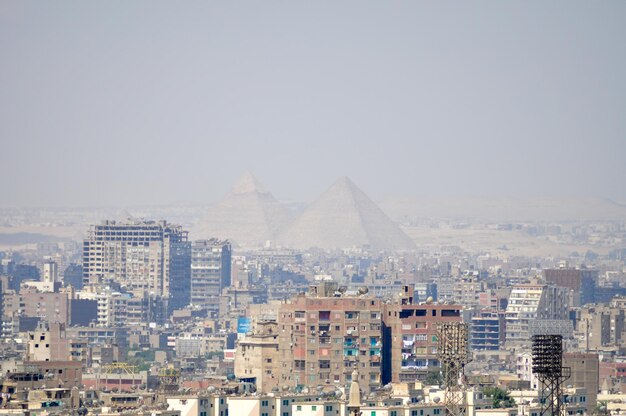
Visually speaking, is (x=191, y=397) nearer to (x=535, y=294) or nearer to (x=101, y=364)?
(x=101, y=364)

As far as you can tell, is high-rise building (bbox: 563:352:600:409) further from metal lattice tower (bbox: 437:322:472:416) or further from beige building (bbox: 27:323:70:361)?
metal lattice tower (bbox: 437:322:472:416)

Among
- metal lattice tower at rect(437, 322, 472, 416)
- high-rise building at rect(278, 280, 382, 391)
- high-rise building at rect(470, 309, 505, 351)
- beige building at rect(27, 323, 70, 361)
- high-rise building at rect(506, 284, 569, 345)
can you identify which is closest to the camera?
metal lattice tower at rect(437, 322, 472, 416)

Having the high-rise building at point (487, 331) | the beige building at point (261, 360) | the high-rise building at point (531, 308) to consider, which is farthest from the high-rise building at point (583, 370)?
the high-rise building at point (531, 308)

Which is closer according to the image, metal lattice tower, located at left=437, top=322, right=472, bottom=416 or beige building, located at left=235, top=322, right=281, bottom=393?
metal lattice tower, located at left=437, top=322, right=472, bottom=416

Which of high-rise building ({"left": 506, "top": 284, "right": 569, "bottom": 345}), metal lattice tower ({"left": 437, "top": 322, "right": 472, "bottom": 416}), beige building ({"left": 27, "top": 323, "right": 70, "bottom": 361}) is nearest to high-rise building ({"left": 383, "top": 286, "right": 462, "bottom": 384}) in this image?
beige building ({"left": 27, "top": 323, "right": 70, "bottom": 361})

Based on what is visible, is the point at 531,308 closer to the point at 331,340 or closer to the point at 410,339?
the point at 410,339

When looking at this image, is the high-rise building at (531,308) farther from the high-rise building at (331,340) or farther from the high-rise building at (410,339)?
the high-rise building at (331,340)

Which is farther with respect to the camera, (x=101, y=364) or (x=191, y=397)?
(x=101, y=364)

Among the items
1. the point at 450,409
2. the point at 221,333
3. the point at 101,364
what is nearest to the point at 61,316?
the point at 221,333
